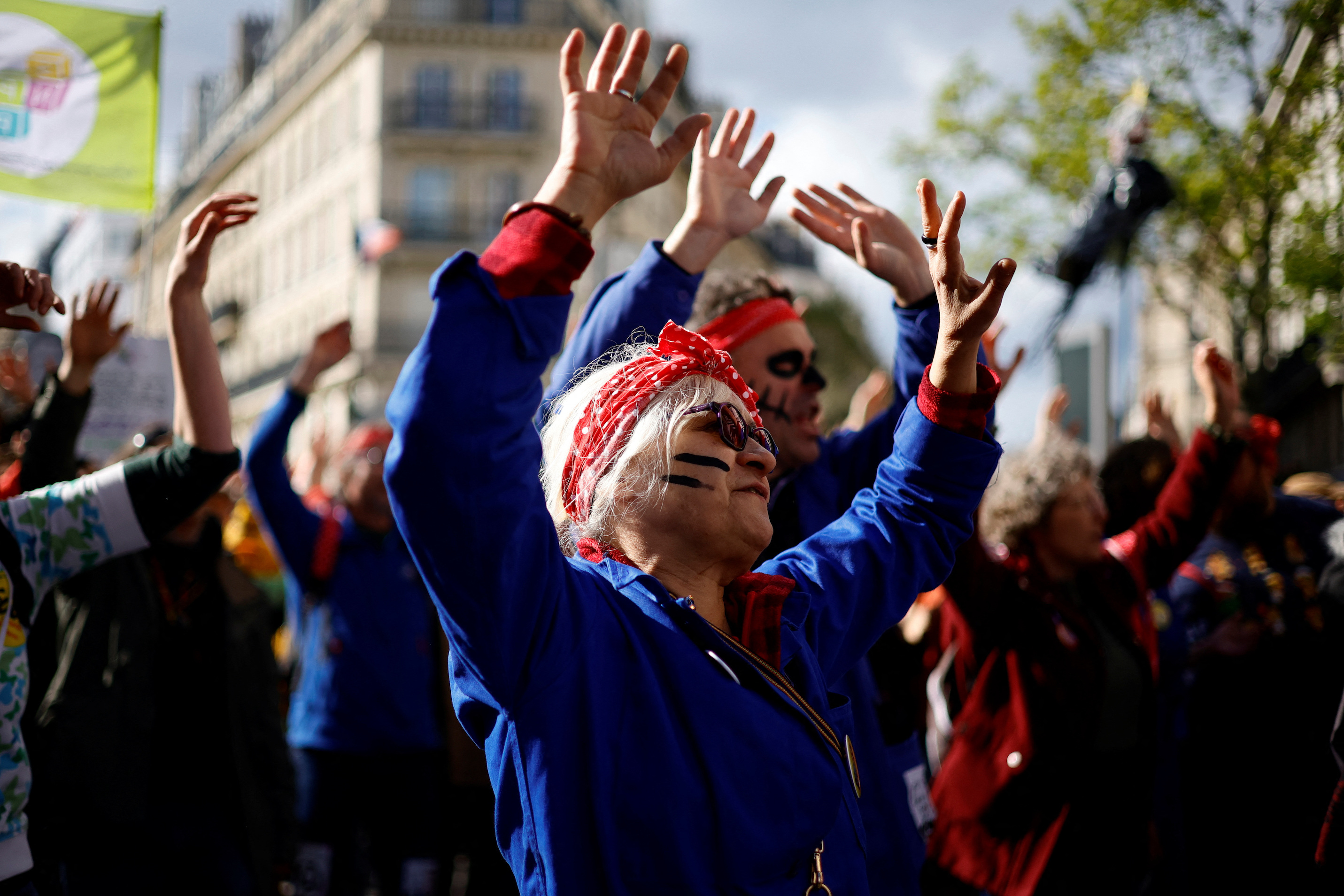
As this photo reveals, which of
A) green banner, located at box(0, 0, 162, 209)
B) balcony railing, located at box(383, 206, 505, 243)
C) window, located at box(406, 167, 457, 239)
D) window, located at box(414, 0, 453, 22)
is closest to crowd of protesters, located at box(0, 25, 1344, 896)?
green banner, located at box(0, 0, 162, 209)

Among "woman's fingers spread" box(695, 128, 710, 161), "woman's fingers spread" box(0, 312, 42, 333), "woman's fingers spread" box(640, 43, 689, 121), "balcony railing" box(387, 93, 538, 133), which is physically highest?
"balcony railing" box(387, 93, 538, 133)

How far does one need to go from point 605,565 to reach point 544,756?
0.36 meters

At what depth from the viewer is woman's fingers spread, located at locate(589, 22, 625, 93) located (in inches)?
68.5

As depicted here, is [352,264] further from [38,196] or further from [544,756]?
[544,756]

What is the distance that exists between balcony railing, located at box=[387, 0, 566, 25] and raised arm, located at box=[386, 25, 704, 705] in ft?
135

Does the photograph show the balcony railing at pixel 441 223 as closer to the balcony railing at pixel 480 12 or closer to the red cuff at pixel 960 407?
the balcony railing at pixel 480 12

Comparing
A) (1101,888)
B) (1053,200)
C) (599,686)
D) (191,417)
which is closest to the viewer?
(599,686)

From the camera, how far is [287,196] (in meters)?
46.5

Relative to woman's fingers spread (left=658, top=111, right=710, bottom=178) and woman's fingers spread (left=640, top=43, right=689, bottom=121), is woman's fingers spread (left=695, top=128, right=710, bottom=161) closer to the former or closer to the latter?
woman's fingers spread (left=658, top=111, right=710, bottom=178)

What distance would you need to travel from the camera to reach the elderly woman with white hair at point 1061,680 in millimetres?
3510

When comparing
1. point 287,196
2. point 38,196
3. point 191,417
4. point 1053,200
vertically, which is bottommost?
point 191,417

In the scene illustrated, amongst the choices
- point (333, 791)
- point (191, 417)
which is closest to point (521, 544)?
point (191, 417)

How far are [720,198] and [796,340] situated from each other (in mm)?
406

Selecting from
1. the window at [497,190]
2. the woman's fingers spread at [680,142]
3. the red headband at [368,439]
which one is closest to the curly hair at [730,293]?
the woman's fingers spread at [680,142]
